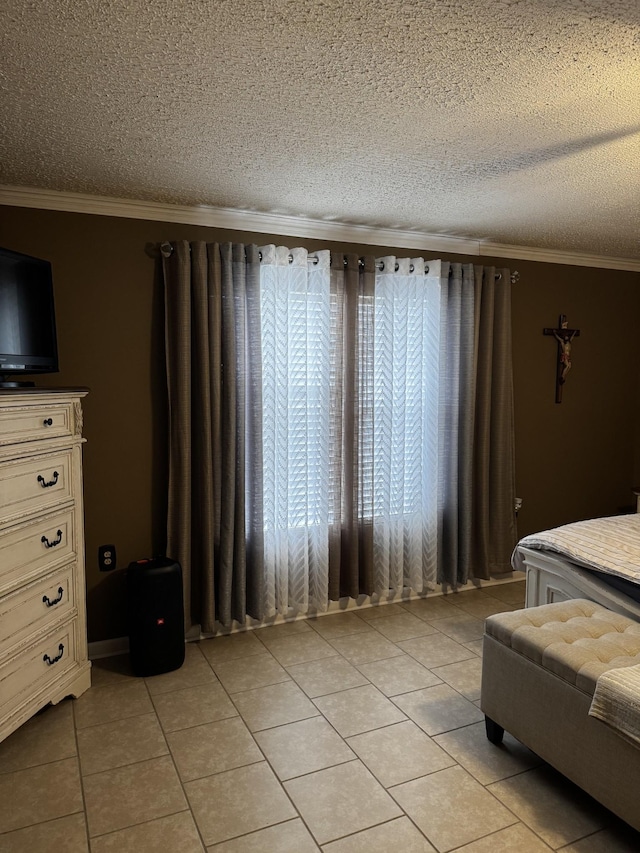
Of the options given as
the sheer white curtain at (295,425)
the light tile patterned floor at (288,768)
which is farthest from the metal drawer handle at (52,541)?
the sheer white curtain at (295,425)

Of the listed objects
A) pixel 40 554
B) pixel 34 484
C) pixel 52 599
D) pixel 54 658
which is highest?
pixel 34 484

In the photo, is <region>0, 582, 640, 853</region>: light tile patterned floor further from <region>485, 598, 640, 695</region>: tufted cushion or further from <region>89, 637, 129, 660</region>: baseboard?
<region>485, 598, 640, 695</region>: tufted cushion

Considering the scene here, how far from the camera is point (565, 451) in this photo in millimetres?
4695

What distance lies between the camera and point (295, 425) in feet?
11.7

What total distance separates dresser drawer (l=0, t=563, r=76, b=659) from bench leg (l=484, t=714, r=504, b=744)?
189cm

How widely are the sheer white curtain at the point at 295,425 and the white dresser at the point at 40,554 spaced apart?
3.57ft

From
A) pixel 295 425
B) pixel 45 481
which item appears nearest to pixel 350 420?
pixel 295 425

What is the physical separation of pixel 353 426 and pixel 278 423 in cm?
49

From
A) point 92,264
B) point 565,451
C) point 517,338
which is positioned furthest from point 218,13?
point 565,451

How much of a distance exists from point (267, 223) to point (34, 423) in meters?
1.75

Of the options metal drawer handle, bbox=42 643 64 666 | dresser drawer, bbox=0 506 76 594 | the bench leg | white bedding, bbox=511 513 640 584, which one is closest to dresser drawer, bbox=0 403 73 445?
dresser drawer, bbox=0 506 76 594

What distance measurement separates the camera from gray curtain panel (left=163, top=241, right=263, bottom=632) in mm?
3236

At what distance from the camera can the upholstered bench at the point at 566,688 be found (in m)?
1.91

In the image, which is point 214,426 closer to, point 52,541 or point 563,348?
point 52,541
